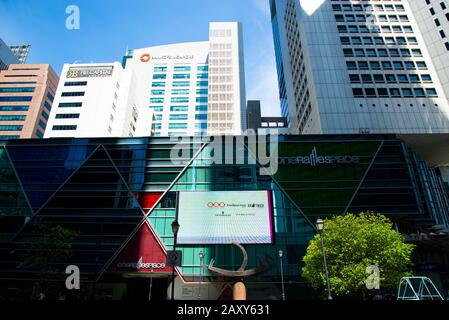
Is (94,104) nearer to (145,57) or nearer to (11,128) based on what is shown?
(11,128)

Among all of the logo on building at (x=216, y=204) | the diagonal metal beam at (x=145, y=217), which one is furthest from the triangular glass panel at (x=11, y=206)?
the logo on building at (x=216, y=204)

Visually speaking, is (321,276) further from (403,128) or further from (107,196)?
(403,128)

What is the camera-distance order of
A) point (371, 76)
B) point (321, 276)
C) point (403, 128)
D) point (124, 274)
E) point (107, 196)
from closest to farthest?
point (321, 276), point (124, 274), point (107, 196), point (403, 128), point (371, 76)

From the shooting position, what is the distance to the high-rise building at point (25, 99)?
314 feet

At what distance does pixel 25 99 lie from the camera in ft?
331

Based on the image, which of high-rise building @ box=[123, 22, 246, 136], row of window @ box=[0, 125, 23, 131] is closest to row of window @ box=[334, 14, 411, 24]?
high-rise building @ box=[123, 22, 246, 136]

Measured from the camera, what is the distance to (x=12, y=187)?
4247cm

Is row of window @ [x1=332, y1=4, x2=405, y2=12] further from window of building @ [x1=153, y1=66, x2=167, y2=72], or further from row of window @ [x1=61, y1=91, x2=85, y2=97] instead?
row of window @ [x1=61, y1=91, x2=85, y2=97]

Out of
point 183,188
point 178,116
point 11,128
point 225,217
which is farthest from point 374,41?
point 11,128

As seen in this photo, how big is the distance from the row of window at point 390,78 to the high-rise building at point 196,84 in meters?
39.7

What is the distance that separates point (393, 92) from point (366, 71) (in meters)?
6.74

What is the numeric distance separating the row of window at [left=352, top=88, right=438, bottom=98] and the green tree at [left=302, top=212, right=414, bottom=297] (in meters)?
39.1
